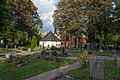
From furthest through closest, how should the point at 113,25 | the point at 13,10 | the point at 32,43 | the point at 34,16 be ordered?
1. the point at 34,16
2. the point at 13,10
3. the point at 32,43
4. the point at 113,25

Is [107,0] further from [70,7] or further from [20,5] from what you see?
[20,5]

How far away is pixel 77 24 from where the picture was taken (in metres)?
56.0

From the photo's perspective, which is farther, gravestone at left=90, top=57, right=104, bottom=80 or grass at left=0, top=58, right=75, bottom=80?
grass at left=0, top=58, right=75, bottom=80

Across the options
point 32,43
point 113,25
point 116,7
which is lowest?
point 32,43

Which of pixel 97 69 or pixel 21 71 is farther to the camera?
pixel 21 71

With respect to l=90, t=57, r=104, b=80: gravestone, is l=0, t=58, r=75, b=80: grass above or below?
below

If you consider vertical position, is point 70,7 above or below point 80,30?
above

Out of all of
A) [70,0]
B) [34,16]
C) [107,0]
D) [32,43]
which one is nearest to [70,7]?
[70,0]

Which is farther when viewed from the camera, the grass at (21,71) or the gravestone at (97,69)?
the grass at (21,71)

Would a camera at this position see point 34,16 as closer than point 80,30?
No

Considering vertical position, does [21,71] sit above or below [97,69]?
below

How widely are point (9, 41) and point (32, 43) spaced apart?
966cm

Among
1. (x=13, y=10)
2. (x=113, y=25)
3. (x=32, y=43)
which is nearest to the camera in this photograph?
(x=113, y=25)

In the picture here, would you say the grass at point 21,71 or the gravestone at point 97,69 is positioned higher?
the gravestone at point 97,69
